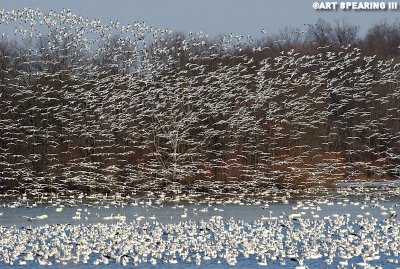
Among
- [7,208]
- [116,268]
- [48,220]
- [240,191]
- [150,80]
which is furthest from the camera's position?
[150,80]

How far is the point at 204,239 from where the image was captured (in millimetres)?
23438

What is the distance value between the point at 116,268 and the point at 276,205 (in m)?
17.2

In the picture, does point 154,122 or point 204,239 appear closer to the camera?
point 204,239

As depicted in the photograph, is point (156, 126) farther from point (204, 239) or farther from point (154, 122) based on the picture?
point (204, 239)

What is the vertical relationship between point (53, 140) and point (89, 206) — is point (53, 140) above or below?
above

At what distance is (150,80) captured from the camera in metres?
46.4

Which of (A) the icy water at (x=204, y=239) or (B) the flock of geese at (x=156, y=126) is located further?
(B) the flock of geese at (x=156, y=126)

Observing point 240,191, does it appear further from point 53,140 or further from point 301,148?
point 53,140

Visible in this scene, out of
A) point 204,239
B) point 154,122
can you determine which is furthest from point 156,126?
point 204,239

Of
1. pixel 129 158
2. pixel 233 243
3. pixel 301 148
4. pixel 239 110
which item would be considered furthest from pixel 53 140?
pixel 233 243

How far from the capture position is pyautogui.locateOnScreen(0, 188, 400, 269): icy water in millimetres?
20438

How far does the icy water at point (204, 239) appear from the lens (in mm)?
20438

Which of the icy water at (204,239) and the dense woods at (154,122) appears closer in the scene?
the icy water at (204,239)

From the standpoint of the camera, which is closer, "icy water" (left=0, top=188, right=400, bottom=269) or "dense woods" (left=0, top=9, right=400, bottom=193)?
"icy water" (left=0, top=188, right=400, bottom=269)
